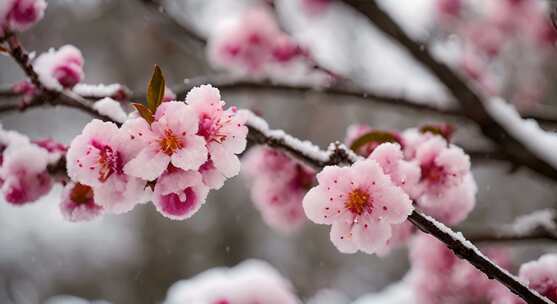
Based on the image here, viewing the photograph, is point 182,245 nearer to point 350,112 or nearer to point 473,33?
point 350,112

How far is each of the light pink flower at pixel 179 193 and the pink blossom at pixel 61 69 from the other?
521mm

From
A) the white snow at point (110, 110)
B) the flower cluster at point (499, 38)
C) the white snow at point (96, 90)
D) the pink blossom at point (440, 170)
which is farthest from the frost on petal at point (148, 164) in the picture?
the flower cluster at point (499, 38)

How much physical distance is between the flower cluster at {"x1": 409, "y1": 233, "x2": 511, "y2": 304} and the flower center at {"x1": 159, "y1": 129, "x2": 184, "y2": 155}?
4.37 feet

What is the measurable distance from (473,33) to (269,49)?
231 centimetres

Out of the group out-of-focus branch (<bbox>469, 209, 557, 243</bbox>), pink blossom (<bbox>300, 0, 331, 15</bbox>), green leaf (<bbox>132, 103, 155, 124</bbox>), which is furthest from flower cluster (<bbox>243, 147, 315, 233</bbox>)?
pink blossom (<bbox>300, 0, 331, 15</bbox>)

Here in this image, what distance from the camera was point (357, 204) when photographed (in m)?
1.15

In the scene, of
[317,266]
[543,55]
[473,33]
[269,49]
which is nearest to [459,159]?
[269,49]

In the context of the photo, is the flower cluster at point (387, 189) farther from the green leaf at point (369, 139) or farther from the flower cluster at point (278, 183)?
the flower cluster at point (278, 183)

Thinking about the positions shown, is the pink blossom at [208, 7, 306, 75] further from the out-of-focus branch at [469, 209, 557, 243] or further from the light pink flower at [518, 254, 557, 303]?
the light pink flower at [518, 254, 557, 303]

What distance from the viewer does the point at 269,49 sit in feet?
9.99

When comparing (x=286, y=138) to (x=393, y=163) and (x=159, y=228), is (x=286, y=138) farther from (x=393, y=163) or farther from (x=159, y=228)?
(x=159, y=228)

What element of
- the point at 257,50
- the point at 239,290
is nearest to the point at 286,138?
the point at 239,290

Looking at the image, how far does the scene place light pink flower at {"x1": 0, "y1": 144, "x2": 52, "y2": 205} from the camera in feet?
4.79

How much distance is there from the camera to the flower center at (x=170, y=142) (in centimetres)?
105
